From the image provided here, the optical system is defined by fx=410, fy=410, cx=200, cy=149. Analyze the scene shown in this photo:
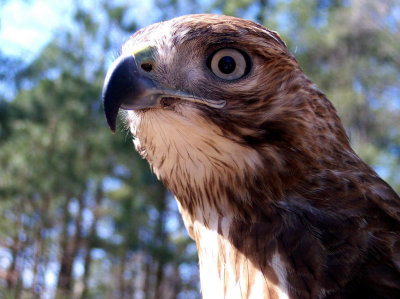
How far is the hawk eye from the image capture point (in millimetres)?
1604

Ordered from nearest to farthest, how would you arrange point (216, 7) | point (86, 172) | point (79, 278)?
point (216, 7)
point (86, 172)
point (79, 278)

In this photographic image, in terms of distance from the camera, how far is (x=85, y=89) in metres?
12.7

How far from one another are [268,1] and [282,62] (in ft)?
29.5

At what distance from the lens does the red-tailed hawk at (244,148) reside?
4.96ft

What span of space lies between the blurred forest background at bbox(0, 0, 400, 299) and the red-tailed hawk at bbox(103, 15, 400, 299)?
9049 millimetres

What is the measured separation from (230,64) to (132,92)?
398mm

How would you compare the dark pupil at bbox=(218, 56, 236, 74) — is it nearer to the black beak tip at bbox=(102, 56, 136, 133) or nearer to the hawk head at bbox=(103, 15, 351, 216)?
the hawk head at bbox=(103, 15, 351, 216)

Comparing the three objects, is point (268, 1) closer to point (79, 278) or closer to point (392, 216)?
point (392, 216)

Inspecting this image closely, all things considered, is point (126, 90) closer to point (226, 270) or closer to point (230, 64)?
point (230, 64)

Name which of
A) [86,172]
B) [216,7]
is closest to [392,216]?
[216,7]

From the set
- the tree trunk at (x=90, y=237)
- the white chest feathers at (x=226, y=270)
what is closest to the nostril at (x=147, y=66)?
the white chest feathers at (x=226, y=270)

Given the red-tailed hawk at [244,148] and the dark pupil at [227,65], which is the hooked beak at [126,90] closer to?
the red-tailed hawk at [244,148]

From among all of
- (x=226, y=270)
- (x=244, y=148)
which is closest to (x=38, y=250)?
(x=226, y=270)

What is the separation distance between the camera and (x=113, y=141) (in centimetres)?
1227
